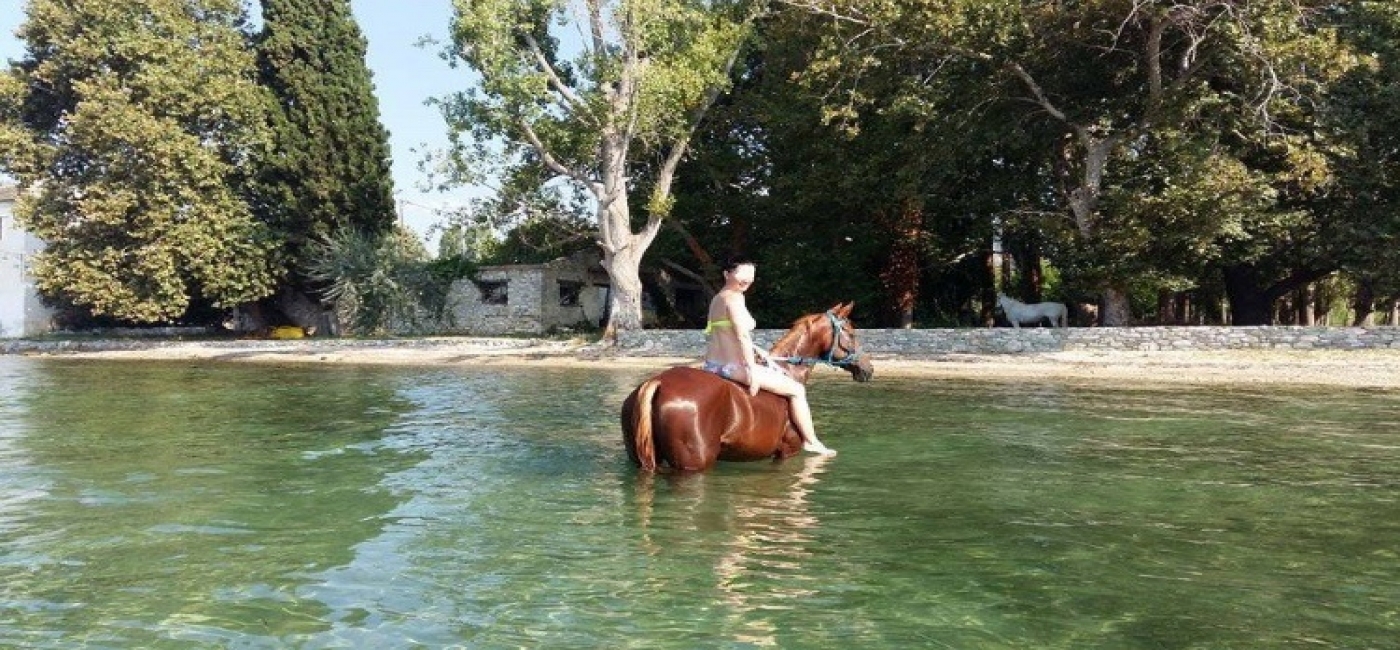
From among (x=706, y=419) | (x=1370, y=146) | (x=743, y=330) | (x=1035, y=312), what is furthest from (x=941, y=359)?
(x=706, y=419)

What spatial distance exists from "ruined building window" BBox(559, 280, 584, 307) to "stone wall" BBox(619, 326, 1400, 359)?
13.0 m

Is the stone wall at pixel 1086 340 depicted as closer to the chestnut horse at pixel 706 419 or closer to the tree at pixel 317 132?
the chestnut horse at pixel 706 419

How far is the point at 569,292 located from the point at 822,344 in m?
35.8

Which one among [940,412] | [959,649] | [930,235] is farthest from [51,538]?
[930,235]

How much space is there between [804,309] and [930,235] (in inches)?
214

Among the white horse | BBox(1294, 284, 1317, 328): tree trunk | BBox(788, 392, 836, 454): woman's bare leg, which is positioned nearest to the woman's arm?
BBox(788, 392, 836, 454): woman's bare leg

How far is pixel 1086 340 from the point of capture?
1093 inches

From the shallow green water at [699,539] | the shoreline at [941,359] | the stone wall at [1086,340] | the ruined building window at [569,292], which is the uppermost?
the ruined building window at [569,292]

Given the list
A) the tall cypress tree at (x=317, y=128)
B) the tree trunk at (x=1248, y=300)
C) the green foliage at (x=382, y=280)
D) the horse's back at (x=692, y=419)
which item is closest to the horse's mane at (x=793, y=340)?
the horse's back at (x=692, y=419)

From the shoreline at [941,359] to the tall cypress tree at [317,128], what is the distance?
6717mm

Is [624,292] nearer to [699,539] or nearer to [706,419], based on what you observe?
[706,419]

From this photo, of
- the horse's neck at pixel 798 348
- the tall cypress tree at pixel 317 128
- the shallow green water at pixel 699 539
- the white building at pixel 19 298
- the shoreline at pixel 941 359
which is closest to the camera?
the shallow green water at pixel 699 539

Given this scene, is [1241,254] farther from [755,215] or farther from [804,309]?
[755,215]

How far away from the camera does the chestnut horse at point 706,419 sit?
8.57m
